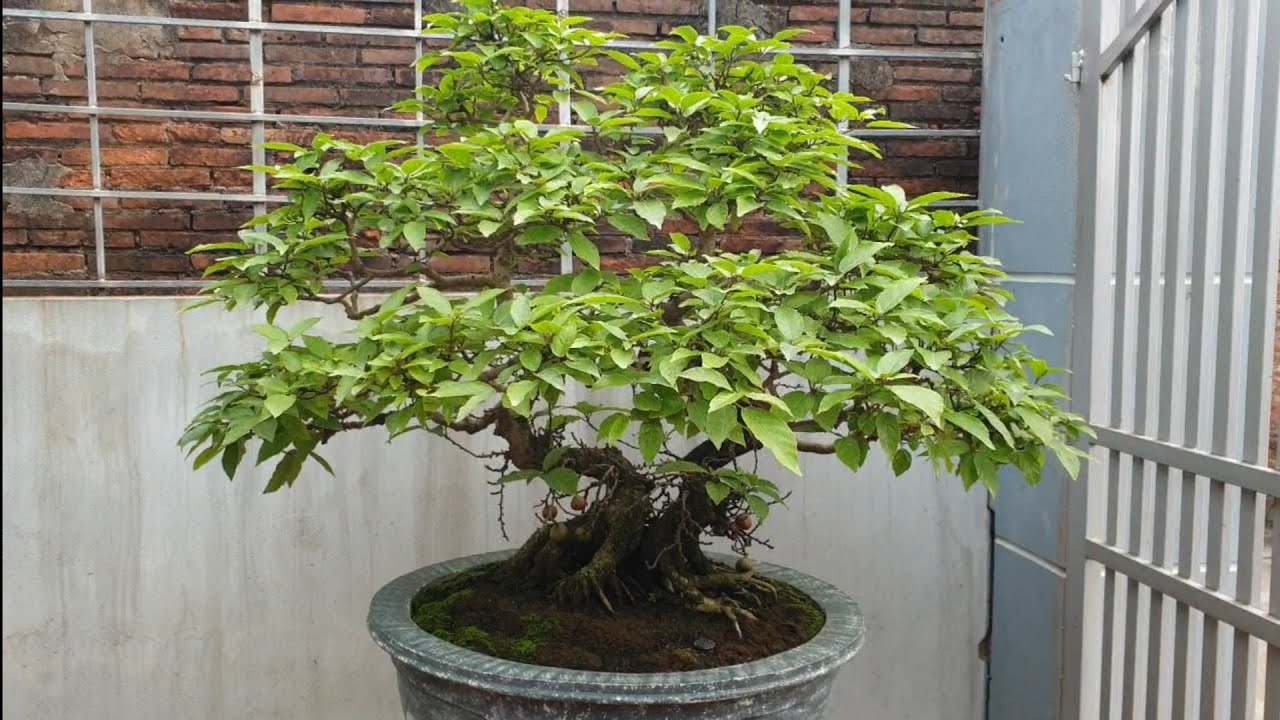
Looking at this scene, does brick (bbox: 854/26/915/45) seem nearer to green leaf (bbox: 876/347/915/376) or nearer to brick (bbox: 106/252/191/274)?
green leaf (bbox: 876/347/915/376)

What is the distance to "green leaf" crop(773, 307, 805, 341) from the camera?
1.47 metres

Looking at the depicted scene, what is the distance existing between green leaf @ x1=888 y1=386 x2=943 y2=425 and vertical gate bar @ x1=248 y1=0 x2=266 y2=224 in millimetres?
1715

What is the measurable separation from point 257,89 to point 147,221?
38cm

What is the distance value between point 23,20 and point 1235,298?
8.16 ft

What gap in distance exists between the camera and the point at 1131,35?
2.24 meters

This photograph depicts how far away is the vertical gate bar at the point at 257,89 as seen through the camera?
255 centimetres

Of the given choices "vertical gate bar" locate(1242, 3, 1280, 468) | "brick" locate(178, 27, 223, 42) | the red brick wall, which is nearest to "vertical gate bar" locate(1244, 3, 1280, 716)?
"vertical gate bar" locate(1242, 3, 1280, 468)

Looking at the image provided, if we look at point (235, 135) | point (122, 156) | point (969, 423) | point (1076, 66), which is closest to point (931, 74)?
point (1076, 66)

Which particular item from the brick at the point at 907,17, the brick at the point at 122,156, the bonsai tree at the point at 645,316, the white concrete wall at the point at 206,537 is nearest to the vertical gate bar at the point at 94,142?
the brick at the point at 122,156

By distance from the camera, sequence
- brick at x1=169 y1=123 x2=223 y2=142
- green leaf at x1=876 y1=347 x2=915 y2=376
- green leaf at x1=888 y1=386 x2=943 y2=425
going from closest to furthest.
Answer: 1. green leaf at x1=888 y1=386 x2=943 y2=425
2. green leaf at x1=876 y1=347 x2=915 y2=376
3. brick at x1=169 y1=123 x2=223 y2=142

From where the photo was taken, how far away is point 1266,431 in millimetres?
1899

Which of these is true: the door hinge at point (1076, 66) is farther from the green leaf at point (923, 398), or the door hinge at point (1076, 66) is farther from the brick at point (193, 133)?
the brick at point (193, 133)

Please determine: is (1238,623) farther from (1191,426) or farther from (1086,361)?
(1086,361)

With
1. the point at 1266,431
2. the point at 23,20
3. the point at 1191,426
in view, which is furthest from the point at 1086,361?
the point at 23,20
